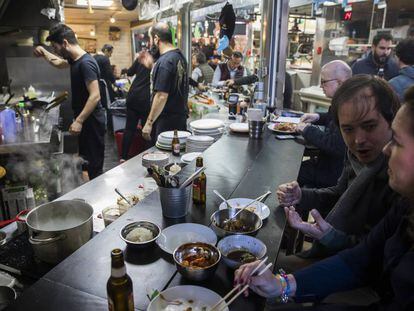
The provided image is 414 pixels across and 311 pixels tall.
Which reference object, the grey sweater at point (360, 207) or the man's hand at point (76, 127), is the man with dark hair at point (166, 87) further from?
the grey sweater at point (360, 207)

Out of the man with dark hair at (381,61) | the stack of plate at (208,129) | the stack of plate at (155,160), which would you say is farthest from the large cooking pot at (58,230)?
the man with dark hair at (381,61)

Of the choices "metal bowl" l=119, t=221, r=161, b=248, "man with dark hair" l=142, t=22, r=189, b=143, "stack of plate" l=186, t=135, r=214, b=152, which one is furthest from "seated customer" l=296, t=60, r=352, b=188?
"metal bowl" l=119, t=221, r=161, b=248

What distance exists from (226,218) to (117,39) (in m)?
14.4

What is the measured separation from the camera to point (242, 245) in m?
1.32

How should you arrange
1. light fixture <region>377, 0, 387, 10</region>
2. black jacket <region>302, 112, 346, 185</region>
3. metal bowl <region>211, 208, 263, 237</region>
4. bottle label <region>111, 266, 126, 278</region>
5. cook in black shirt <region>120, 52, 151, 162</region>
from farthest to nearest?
light fixture <region>377, 0, 387, 10</region>
cook in black shirt <region>120, 52, 151, 162</region>
black jacket <region>302, 112, 346, 185</region>
metal bowl <region>211, 208, 263, 237</region>
bottle label <region>111, 266, 126, 278</region>

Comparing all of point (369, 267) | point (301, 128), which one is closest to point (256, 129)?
point (301, 128)

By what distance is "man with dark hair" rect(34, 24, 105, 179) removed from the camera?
3.70 metres

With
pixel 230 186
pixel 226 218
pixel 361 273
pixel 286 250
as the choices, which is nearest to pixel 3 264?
pixel 226 218

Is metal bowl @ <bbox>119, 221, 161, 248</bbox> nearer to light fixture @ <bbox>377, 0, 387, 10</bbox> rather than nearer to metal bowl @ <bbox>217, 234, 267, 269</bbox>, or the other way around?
metal bowl @ <bbox>217, 234, 267, 269</bbox>

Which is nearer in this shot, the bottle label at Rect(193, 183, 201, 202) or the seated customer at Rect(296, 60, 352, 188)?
the bottle label at Rect(193, 183, 201, 202)

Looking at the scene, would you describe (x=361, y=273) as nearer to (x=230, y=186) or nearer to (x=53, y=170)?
(x=230, y=186)

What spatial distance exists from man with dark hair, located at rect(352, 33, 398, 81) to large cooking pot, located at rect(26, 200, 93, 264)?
5.04 m

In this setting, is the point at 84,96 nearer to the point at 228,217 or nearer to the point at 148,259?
the point at 228,217

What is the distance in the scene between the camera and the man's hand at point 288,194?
179 cm
